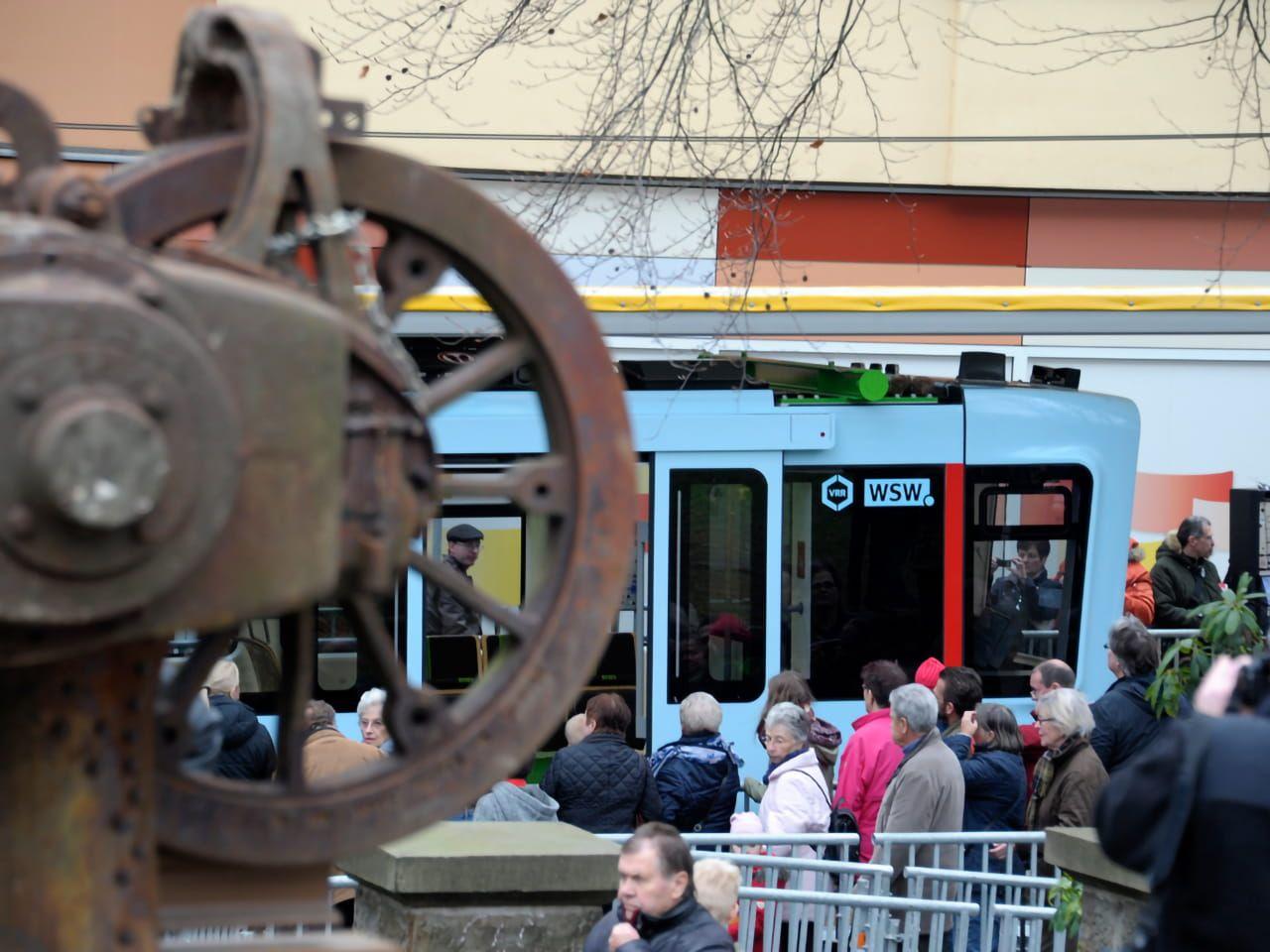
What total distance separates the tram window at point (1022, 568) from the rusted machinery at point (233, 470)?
1046 cm

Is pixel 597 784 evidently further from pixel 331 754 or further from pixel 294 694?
pixel 294 694

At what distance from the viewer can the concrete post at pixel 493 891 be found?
4.81 m

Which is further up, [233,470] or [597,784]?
[233,470]

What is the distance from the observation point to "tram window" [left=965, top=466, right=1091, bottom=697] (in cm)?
1291

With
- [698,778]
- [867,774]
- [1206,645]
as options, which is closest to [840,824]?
[867,774]

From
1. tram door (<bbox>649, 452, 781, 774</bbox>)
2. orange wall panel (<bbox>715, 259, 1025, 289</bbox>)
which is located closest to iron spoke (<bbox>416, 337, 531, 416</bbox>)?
tram door (<bbox>649, 452, 781, 774</bbox>)

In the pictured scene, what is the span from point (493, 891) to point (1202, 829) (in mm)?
2171

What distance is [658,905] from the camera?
516cm

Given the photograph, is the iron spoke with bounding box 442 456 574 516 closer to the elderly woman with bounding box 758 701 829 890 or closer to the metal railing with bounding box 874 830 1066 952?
the metal railing with bounding box 874 830 1066 952

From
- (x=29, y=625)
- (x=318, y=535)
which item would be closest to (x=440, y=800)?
(x=318, y=535)

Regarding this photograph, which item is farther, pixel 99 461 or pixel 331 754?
pixel 331 754

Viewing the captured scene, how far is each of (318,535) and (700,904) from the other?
353 centimetres

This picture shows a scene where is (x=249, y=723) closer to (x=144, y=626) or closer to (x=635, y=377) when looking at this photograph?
(x=635, y=377)

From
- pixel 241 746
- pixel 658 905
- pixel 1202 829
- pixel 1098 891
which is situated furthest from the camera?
pixel 241 746
